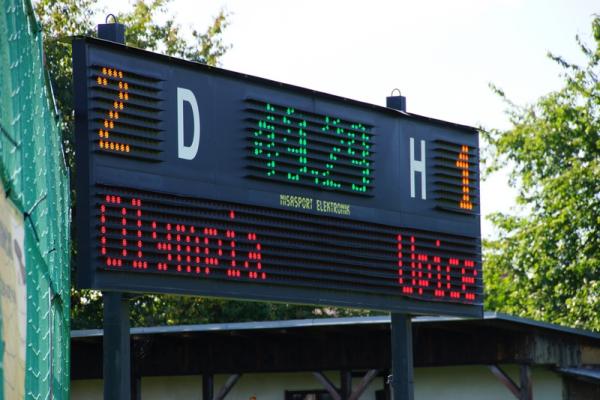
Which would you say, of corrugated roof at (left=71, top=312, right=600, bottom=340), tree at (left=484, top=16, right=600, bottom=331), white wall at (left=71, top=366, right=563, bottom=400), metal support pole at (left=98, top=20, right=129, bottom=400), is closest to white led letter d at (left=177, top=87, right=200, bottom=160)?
metal support pole at (left=98, top=20, right=129, bottom=400)

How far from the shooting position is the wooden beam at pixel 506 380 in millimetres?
21520

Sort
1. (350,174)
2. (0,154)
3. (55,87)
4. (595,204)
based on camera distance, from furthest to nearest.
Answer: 1. (595,204)
2. (55,87)
3. (350,174)
4. (0,154)

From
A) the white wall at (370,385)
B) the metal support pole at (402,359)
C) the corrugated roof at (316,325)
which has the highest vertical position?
the corrugated roof at (316,325)

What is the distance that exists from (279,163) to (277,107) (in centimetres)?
53

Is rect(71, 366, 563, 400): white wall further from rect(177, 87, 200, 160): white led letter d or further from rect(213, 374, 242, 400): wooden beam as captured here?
rect(177, 87, 200, 160): white led letter d

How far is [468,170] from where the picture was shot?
15.8 meters

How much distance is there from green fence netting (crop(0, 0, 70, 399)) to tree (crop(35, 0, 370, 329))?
66.8 ft

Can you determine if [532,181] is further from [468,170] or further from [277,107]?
[277,107]

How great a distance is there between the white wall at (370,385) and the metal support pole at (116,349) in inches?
510

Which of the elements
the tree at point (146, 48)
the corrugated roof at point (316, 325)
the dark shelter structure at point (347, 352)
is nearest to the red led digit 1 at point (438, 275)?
the corrugated roof at point (316, 325)

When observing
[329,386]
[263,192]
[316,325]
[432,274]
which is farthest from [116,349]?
[329,386]

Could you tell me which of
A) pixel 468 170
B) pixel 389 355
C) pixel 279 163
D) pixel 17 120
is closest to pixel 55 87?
pixel 389 355

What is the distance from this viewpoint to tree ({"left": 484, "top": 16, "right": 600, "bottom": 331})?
35.9 meters

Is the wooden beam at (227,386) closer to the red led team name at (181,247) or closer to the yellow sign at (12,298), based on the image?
the red led team name at (181,247)
